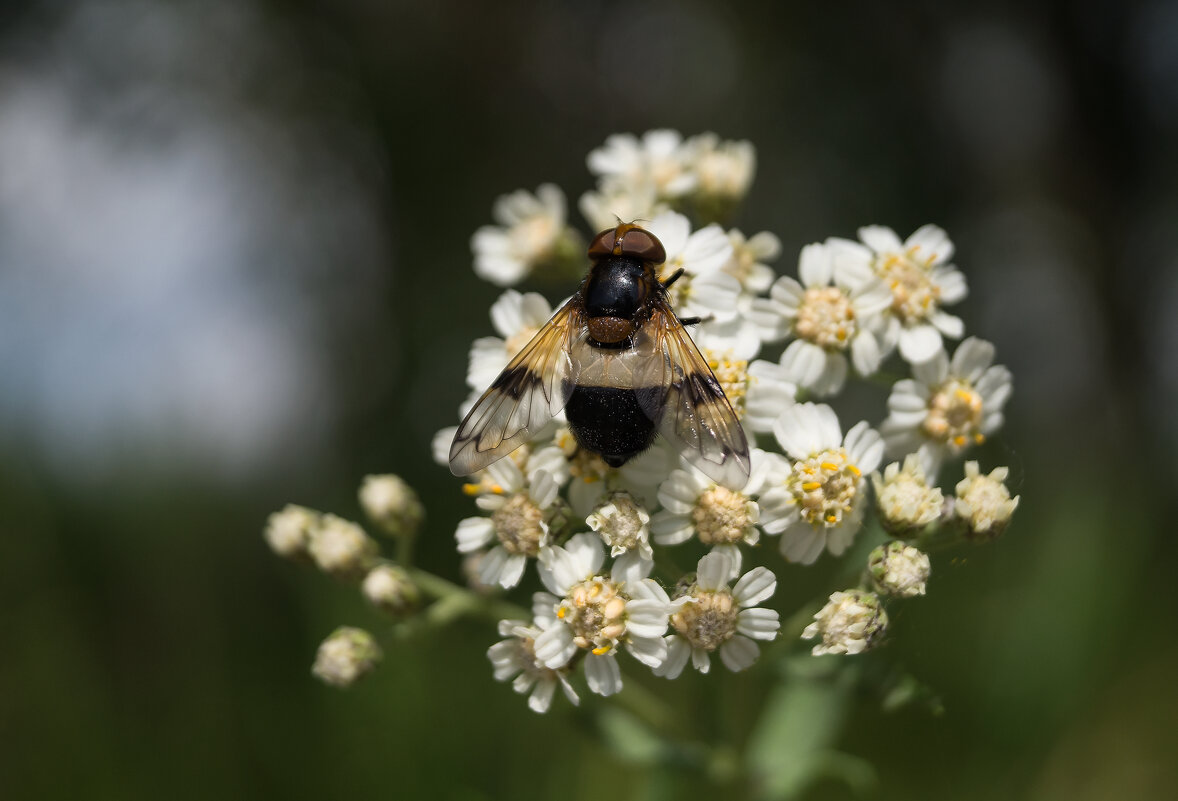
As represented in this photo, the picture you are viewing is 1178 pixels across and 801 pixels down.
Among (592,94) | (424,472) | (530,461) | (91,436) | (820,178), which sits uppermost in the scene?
(592,94)

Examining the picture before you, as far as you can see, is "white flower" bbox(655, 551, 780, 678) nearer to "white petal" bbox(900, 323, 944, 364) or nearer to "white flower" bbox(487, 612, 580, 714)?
"white flower" bbox(487, 612, 580, 714)

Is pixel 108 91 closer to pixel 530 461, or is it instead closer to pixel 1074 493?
pixel 530 461

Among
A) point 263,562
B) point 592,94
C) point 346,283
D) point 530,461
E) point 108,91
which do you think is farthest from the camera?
point 592,94

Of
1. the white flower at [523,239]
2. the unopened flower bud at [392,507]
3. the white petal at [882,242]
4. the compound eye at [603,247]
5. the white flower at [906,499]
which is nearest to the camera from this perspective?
the white flower at [906,499]

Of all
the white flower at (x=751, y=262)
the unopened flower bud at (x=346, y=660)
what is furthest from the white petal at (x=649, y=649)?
the white flower at (x=751, y=262)

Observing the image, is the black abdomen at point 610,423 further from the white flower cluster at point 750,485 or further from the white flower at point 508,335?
the white flower at point 508,335

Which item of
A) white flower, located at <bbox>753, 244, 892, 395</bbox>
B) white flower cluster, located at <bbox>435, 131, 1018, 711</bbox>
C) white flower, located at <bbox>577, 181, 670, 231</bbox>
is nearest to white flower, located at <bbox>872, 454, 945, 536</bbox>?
white flower cluster, located at <bbox>435, 131, 1018, 711</bbox>

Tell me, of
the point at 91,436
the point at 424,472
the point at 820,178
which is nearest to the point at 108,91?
the point at 91,436
